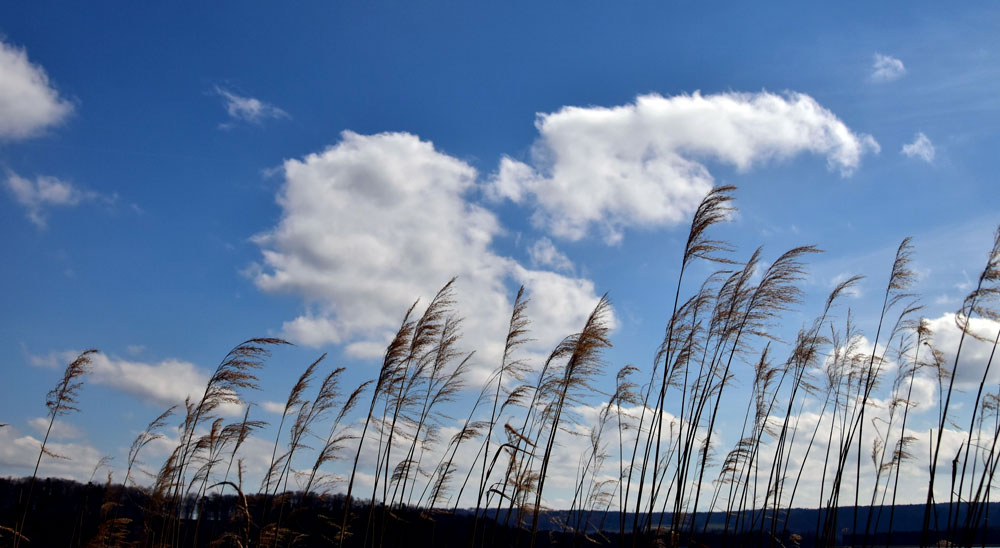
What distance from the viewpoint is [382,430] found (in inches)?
223

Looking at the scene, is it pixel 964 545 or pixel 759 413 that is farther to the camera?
pixel 759 413

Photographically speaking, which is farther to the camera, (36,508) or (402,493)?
(36,508)

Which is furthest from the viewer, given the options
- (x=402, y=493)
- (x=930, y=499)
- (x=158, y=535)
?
(x=158, y=535)

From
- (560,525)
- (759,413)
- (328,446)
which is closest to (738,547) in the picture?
(759,413)

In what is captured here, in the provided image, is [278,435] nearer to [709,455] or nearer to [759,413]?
[709,455]

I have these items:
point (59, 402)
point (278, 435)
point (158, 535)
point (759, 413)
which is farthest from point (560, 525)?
point (59, 402)

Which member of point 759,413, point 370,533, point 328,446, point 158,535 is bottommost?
point 158,535

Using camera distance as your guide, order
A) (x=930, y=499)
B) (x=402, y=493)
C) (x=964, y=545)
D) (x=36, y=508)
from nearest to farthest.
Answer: (x=964, y=545) < (x=930, y=499) < (x=402, y=493) < (x=36, y=508)

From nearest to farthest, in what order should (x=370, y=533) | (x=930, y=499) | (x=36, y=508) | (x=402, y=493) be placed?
(x=930, y=499)
(x=370, y=533)
(x=402, y=493)
(x=36, y=508)

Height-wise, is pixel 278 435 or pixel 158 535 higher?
pixel 278 435

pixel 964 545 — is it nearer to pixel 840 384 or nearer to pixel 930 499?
pixel 930 499

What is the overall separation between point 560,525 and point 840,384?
3.11 meters

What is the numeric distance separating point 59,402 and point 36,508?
1018 millimetres

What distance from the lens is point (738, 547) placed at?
6.28 metres
